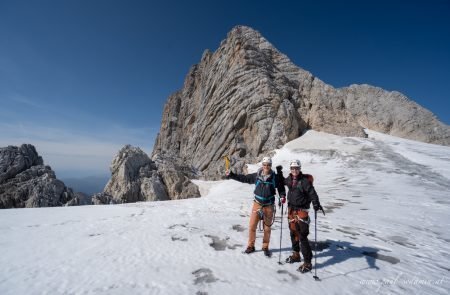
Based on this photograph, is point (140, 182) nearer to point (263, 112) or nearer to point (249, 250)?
point (263, 112)

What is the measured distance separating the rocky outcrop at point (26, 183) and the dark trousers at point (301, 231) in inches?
980

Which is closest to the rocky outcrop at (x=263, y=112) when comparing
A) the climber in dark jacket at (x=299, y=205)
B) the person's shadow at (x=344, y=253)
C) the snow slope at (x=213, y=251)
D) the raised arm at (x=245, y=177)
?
the snow slope at (x=213, y=251)

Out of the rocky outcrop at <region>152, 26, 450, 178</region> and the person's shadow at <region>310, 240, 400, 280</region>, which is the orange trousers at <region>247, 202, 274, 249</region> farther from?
the rocky outcrop at <region>152, 26, 450, 178</region>

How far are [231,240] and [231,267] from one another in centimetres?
216

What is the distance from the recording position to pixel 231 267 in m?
6.88

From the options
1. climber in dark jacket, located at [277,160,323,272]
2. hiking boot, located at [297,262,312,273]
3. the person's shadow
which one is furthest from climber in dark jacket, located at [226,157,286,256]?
the person's shadow

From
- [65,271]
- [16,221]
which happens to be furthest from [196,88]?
[65,271]

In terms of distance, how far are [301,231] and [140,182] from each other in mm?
27309

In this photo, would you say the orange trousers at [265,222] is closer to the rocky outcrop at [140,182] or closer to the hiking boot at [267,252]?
the hiking boot at [267,252]

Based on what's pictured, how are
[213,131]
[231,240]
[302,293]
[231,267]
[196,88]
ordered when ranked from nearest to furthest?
[302,293]
[231,267]
[231,240]
[213,131]
[196,88]

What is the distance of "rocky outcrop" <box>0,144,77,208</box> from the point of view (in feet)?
82.5

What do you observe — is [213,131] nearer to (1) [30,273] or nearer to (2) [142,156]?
(2) [142,156]

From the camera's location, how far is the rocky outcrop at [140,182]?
97.7ft

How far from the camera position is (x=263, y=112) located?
43.2m
